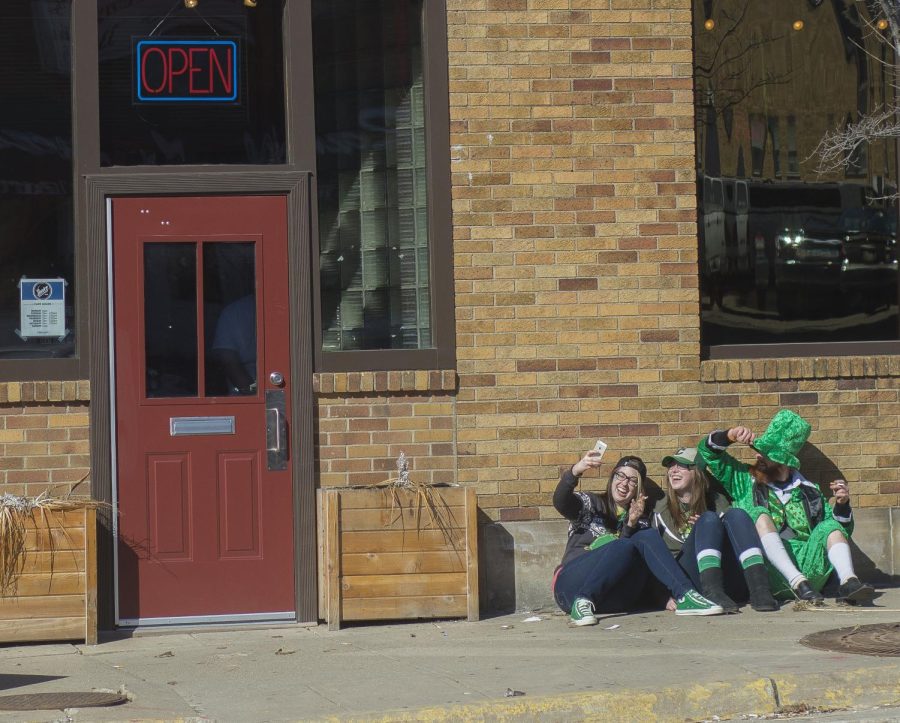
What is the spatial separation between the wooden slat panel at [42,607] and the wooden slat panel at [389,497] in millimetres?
1510

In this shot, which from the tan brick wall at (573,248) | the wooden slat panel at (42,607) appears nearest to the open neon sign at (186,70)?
the tan brick wall at (573,248)

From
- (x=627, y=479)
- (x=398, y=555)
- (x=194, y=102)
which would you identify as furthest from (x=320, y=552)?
(x=194, y=102)

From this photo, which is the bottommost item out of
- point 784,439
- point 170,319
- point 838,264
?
point 784,439

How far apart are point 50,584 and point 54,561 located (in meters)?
0.13

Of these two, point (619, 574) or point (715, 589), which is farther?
point (715, 589)

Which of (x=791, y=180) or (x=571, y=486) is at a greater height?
(x=791, y=180)

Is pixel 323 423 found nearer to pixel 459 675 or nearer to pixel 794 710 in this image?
pixel 459 675

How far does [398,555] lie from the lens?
25.2ft

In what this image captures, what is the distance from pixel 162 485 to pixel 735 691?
354 cm

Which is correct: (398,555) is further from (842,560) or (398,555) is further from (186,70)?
(186,70)

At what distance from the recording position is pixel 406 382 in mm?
8031

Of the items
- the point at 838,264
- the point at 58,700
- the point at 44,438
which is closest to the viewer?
the point at 58,700

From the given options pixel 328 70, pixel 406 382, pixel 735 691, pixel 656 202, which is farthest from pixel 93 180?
pixel 735 691

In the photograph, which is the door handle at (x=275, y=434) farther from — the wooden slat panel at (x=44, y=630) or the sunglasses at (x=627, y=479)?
the sunglasses at (x=627, y=479)
